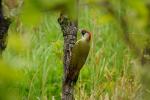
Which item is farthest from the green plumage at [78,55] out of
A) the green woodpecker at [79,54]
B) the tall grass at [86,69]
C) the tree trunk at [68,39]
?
the tall grass at [86,69]

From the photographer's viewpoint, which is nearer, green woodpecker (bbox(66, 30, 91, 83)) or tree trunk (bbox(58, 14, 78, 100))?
green woodpecker (bbox(66, 30, 91, 83))

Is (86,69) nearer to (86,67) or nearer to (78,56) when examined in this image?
(86,67)

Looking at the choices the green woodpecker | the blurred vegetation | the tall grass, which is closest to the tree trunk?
the green woodpecker

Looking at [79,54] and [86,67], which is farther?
[86,67]

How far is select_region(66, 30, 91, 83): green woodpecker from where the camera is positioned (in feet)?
9.03

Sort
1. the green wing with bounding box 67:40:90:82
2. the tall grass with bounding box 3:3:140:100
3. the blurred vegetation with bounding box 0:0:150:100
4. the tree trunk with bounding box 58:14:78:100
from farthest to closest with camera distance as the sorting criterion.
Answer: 1. the tall grass with bounding box 3:3:140:100
2. the blurred vegetation with bounding box 0:0:150:100
3. the tree trunk with bounding box 58:14:78:100
4. the green wing with bounding box 67:40:90:82

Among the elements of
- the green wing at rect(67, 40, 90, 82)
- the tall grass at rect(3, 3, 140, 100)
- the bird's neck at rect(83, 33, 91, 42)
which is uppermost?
the bird's neck at rect(83, 33, 91, 42)

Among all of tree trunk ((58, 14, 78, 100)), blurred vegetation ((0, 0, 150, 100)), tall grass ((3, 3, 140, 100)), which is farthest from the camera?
tall grass ((3, 3, 140, 100))

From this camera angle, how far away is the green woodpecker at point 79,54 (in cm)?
275

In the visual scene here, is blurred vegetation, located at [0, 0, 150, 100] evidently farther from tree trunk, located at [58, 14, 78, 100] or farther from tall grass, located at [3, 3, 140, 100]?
tree trunk, located at [58, 14, 78, 100]

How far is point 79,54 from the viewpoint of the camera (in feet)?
9.06

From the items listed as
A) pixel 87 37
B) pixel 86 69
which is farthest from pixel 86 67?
pixel 87 37

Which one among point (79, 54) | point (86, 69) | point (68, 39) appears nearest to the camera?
point (79, 54)

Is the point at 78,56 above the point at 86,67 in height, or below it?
above
